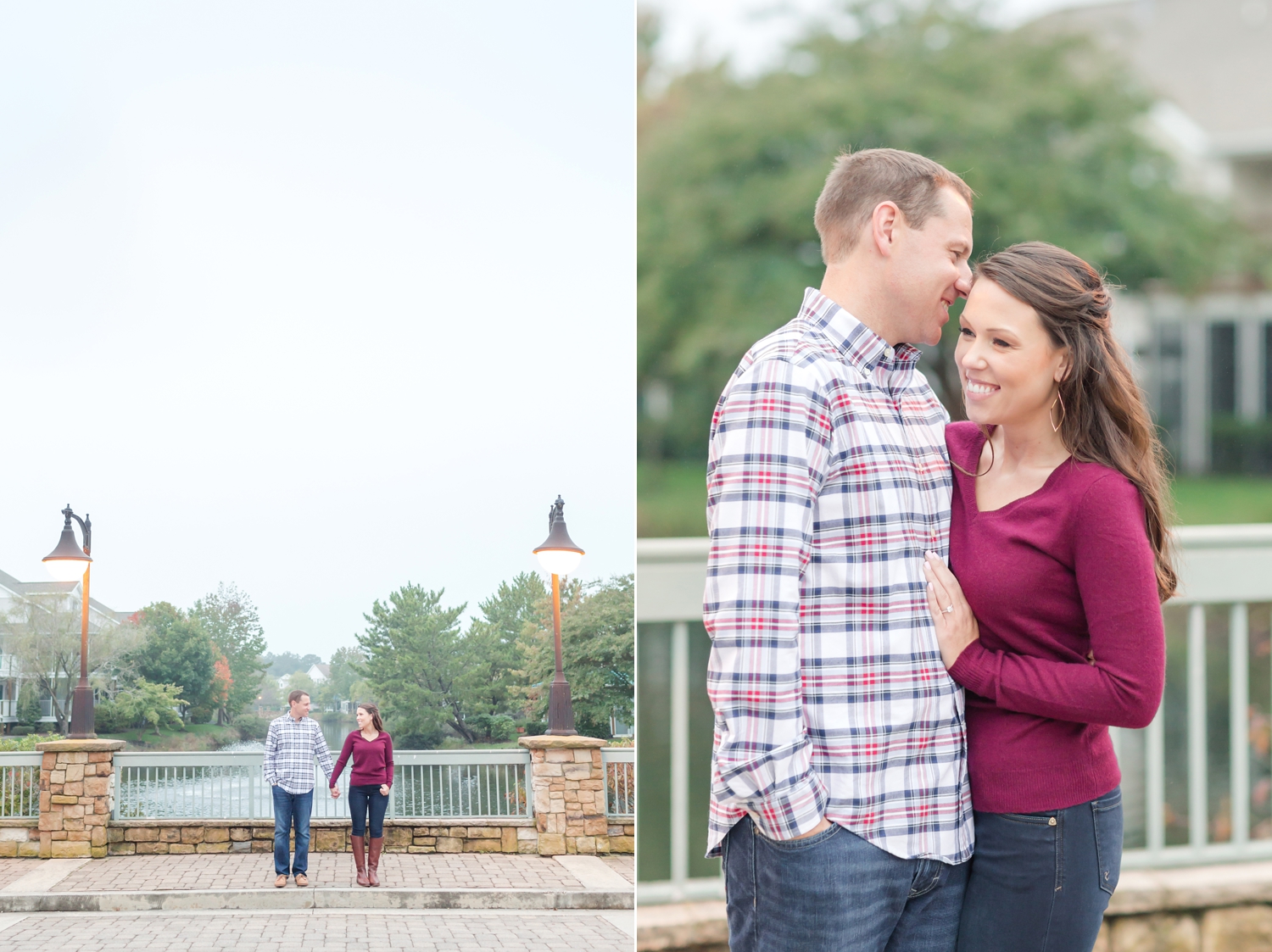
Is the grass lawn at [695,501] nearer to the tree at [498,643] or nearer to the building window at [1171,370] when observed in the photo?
the building window at [1171,370]

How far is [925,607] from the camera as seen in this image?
1.27 metres

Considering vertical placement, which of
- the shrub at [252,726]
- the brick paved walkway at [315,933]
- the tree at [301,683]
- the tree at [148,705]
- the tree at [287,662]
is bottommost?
the brick paved walkway at [315,933]

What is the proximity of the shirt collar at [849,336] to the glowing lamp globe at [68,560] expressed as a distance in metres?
1.96

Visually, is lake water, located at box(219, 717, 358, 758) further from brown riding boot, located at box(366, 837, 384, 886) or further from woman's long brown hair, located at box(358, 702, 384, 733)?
brown riding boot, located at box(366, 837, 384, 886)

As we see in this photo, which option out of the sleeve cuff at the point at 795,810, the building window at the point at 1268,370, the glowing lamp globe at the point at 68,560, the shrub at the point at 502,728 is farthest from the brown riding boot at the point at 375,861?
the building window at the point at 1268,370

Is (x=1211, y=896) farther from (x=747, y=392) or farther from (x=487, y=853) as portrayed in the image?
(x=747, y=392)

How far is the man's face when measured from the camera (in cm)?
133

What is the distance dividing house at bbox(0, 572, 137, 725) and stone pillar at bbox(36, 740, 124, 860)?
0.32 feet

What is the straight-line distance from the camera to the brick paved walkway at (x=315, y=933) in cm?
248

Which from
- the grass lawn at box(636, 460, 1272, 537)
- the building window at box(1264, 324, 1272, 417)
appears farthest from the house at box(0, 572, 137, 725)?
the building window at box(1264, 324, 1272, 417)

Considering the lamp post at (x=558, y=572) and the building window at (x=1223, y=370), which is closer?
the lamp post at (x=558, y=572)

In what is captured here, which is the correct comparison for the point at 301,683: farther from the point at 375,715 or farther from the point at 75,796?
the point at 75,796

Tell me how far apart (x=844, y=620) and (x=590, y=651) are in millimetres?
1596

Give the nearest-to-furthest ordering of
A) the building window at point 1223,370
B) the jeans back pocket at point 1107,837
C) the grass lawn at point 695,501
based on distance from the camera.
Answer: the jeans back pocket at point 1107,837
the grass lawn at point 695,501
the building window at point 1223,370
